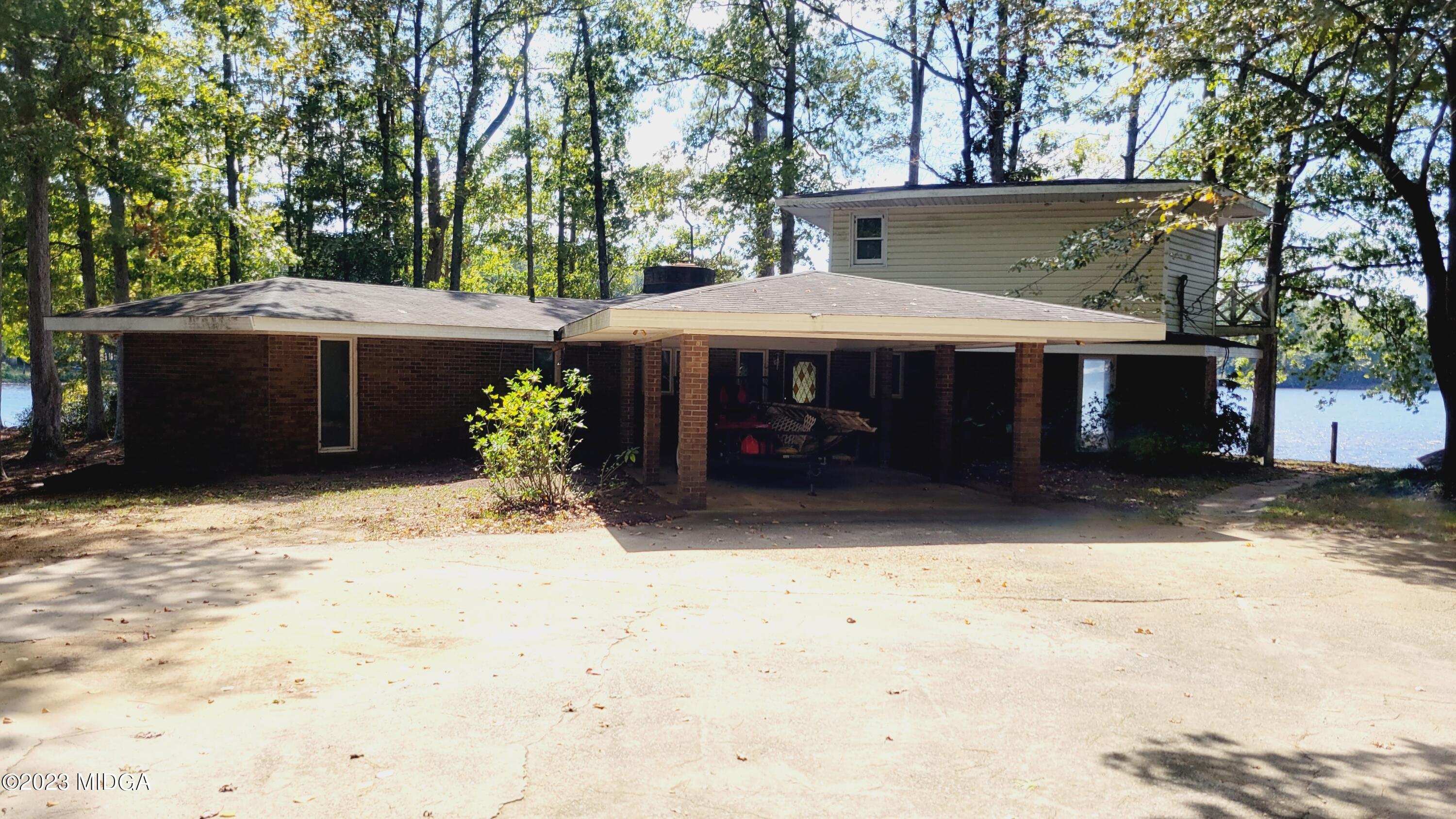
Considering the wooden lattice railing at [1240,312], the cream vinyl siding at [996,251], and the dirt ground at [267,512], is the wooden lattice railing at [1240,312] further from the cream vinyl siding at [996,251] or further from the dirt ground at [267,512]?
the dirt ground at [267,512]

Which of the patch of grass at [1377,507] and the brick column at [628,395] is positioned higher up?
the brick column at [628,395]

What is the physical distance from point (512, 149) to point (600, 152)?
4053 mm

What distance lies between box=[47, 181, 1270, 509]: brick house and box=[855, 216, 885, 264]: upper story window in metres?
0.15

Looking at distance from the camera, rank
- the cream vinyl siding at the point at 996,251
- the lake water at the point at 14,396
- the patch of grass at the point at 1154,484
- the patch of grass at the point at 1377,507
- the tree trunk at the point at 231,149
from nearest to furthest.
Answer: the patch of grass at the point at 1377,507, the patch of grass at the point at 1154,484, the cream vinyl siding at the point at 996,251, the tree trunk at the point at 231,149, the lake water at the point at 14,396

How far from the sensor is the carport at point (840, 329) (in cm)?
1032

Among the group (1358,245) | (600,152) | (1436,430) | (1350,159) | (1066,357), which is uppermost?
(600,152)

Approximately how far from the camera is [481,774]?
406 cm

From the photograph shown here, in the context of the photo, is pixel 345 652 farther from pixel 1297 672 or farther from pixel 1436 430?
pixel 1436 430

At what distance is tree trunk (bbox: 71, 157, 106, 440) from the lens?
23250mm

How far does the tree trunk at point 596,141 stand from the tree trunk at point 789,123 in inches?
237

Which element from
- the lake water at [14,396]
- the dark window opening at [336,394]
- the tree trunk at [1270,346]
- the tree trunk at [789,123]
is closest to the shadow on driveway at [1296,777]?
the dark window opening at [336,394]

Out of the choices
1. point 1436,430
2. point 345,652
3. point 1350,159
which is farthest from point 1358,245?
point 1436,430

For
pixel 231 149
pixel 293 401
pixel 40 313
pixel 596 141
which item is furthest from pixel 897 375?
pixel 231 149

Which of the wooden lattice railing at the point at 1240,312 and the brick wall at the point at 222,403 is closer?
the brick wall at the point at 222,403
